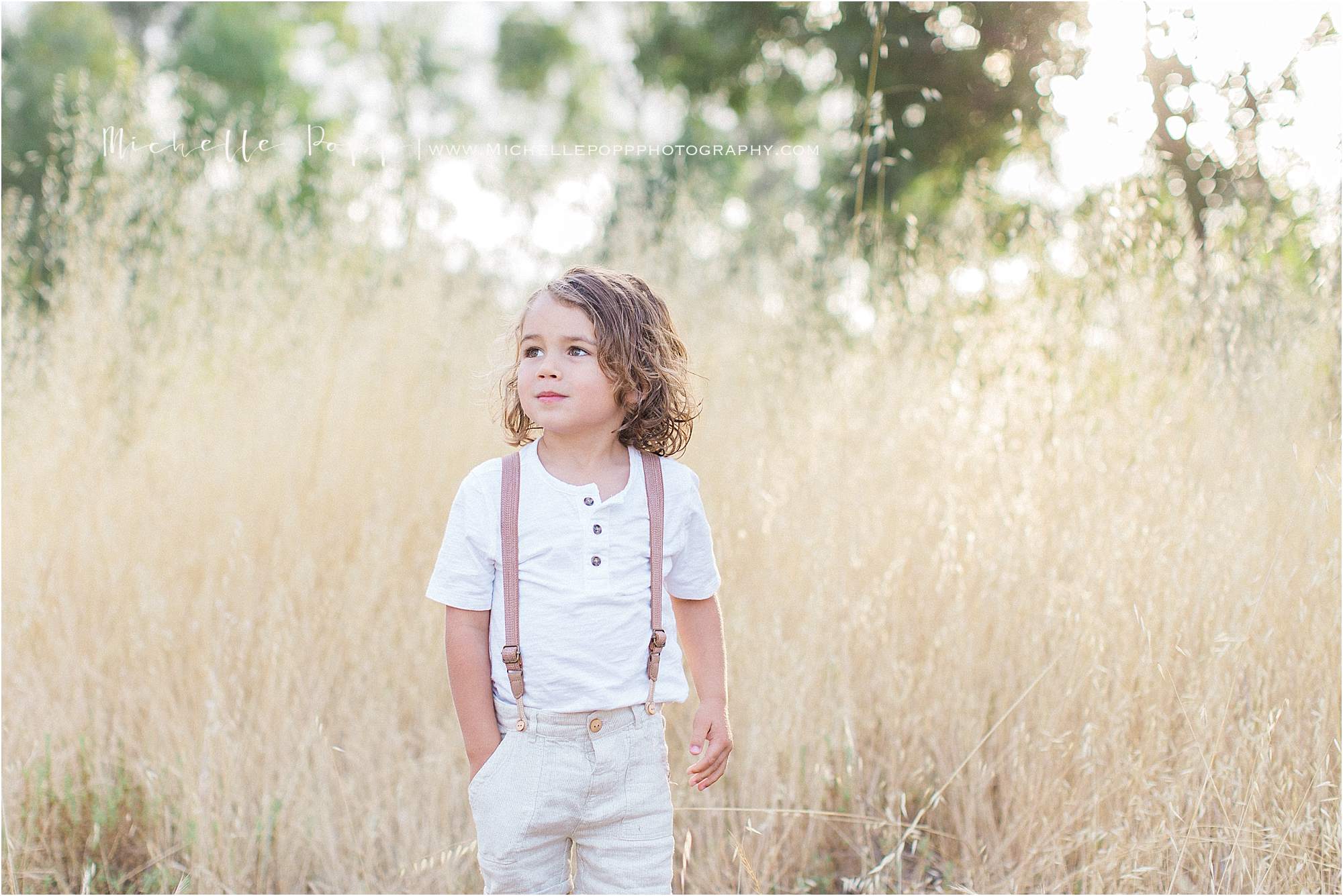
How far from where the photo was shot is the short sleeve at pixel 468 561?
1.35 m

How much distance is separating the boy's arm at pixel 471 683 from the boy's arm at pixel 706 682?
0.29 metres

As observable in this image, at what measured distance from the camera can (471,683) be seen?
1.35m

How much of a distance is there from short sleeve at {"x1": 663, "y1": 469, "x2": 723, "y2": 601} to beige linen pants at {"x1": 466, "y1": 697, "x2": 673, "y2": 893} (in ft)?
0.63

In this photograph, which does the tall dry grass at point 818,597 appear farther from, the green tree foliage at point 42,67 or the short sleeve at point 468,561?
the green tree foliage at point 42,67

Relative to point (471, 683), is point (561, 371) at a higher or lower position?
higher

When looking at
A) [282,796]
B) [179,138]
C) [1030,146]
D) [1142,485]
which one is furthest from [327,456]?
[1030,146]

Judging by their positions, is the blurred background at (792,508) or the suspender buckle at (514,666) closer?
the suspender buckle at (514,666)

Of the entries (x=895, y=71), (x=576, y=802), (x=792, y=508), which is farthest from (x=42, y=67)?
(x=576, y=802)

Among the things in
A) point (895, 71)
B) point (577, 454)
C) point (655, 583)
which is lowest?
point (655, 583)

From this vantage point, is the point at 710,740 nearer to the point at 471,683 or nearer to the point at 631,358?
the point at 471,683

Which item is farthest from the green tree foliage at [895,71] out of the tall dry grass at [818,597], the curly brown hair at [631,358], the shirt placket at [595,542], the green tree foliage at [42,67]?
the green tree foliage at [42,67]

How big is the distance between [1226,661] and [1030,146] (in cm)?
218

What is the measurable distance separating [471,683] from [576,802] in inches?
8.6

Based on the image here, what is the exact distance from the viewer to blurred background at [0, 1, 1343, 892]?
6.26 ft
